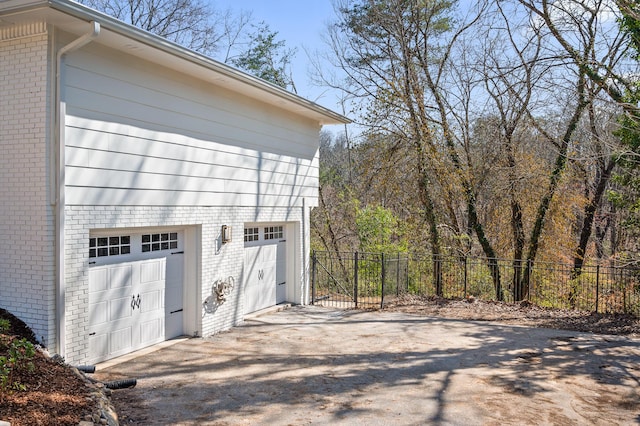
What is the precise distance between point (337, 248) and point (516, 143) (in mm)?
8562

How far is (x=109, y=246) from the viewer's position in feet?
23.5

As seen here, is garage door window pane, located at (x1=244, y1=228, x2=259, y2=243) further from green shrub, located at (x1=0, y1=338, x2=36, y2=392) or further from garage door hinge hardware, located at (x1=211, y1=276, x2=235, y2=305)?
green shrub, located at (x1=0, y1=338, x2=36, y2=392)

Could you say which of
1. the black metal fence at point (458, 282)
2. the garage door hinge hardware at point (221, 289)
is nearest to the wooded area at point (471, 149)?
the black metal fence at point (458, 282)

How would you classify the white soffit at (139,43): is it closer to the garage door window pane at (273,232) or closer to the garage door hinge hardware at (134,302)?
the garage door window pane at (273,232)

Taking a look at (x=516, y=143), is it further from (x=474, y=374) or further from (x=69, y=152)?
(x=69, y=152)

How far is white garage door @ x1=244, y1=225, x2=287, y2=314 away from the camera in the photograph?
34.9ft

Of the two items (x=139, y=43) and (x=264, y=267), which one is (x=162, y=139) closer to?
(x=139, y=43)

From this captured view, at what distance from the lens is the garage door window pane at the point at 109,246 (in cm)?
688

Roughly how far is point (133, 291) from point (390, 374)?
3977 mm

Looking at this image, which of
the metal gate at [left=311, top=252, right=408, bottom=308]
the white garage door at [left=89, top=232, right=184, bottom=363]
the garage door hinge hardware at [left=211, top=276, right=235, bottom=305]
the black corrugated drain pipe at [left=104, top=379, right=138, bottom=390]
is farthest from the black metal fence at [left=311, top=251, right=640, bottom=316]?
the black corrugated drain pipe at [left=104, top=379, right=138, bottom=390]

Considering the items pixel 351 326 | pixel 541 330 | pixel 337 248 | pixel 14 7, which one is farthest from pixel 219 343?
pixel 337 248

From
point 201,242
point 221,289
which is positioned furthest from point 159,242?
point 221,289

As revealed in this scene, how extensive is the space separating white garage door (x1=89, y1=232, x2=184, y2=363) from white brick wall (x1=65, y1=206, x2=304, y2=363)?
288 mm

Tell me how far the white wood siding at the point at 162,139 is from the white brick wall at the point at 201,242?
0.17 metres
